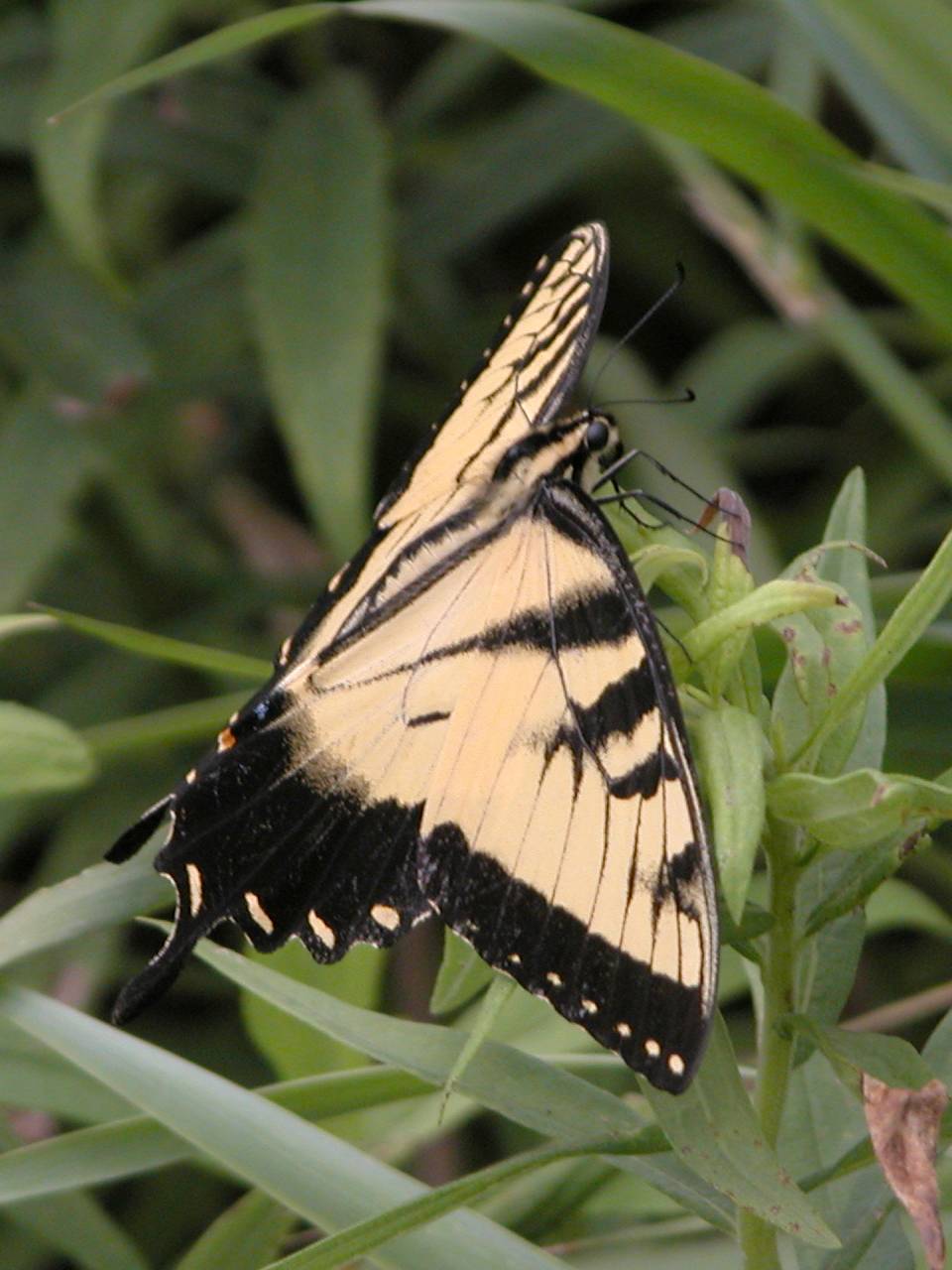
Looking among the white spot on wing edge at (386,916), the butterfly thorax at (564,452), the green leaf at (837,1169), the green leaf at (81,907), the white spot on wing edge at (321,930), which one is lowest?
the green leaf at (837,1169)

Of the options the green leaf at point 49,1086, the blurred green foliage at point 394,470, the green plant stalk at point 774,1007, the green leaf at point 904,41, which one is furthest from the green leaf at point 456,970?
the green leaf at point 904,41

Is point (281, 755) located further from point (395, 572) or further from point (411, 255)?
point (411, 255)

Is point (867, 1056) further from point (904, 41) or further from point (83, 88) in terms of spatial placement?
point (83, 88)

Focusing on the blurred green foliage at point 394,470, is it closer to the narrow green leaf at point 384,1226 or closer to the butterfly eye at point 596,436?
the narrow green leaf at point 384,1226

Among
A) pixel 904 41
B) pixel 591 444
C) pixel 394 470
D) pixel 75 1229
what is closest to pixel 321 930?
pixel 591 444

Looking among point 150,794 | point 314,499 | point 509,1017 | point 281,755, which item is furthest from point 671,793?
point 150,794

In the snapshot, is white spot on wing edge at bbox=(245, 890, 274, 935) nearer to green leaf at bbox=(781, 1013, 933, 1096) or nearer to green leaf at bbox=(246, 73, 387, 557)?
green leaf at bbox=(781, 1013, 933, 1096)
